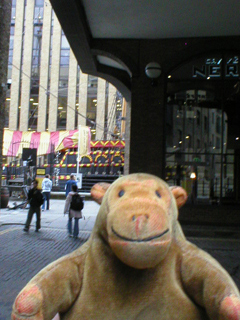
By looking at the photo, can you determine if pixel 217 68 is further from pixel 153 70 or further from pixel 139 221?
pixel 139 221

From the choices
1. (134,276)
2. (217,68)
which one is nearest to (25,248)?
(134,276)

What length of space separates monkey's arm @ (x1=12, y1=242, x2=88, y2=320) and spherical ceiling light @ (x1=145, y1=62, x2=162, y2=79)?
1032cm

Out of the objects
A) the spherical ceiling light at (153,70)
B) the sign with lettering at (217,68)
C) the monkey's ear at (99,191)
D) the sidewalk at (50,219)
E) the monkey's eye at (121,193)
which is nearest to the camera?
the monkey's eye at (121,193)

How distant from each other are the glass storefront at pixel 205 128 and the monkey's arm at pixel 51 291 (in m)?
10.6

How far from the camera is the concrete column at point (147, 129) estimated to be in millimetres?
11984

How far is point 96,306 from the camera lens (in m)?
2.04

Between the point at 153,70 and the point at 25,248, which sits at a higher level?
the point at 153,70

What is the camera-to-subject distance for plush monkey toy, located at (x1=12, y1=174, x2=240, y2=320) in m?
1.84

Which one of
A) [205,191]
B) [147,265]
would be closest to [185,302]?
[147,265]

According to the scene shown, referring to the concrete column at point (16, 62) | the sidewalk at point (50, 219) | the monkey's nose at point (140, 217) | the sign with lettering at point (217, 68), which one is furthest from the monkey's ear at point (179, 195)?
the concrete column at point (16, 62)

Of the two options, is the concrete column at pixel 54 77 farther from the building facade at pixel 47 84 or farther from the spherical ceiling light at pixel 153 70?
the spherical ceiling light at pixel 153 70

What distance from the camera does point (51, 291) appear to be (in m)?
2.00

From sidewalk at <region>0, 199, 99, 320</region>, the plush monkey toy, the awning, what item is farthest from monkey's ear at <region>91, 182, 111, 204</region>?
the awning

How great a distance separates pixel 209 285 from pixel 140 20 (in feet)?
34.3
